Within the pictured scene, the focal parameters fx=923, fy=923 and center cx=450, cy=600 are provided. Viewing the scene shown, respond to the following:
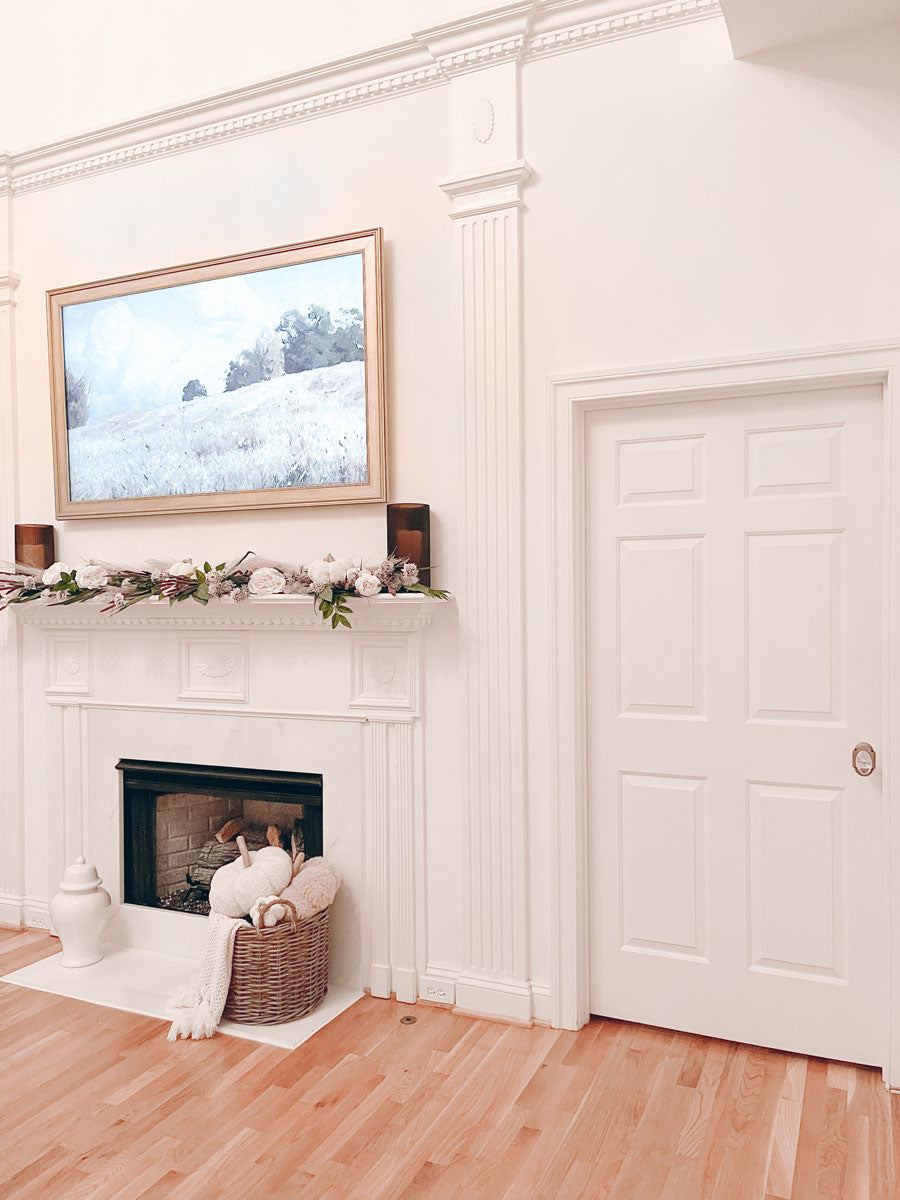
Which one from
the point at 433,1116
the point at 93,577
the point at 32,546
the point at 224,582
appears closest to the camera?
the point at 433,1116

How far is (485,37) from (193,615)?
6.90 feet

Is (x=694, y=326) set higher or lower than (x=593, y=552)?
higher

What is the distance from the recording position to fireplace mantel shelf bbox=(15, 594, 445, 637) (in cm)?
294

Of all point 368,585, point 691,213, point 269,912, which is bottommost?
point 269,912

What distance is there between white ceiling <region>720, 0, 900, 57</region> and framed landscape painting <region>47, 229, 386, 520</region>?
118 cm

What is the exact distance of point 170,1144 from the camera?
2.25m

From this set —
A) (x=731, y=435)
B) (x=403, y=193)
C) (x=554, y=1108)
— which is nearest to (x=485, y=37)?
(x=403, y=193)

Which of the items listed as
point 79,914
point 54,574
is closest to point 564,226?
point 54,574

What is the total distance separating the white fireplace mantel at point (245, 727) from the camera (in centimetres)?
302

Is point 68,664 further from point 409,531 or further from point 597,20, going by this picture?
point 597,20

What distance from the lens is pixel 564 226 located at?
2.78 m

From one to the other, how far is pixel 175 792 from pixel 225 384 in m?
1.52

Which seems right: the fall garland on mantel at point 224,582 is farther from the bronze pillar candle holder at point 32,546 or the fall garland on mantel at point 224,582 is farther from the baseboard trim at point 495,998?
the baseboard trim at point 495,998

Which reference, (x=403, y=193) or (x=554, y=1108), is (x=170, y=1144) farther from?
(x=403, y=193)
